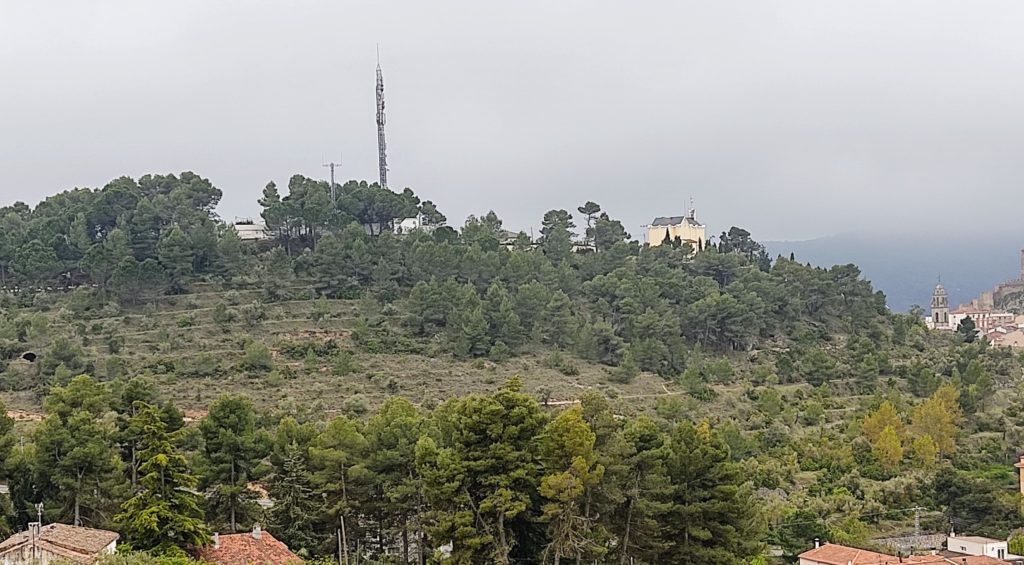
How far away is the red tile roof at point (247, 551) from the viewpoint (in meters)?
20.2

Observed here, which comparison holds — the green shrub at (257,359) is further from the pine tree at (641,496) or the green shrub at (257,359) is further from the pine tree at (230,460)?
the pine tree at (641,496)

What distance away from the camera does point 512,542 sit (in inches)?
820

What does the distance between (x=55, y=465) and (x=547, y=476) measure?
965 cm

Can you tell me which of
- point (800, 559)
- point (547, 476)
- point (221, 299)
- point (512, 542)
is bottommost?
point (800, 559)

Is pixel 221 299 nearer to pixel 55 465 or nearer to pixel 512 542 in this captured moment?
pixel 55 465

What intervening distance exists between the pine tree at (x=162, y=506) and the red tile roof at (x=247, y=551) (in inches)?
13.9

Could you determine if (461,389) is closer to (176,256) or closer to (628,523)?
(176,256)

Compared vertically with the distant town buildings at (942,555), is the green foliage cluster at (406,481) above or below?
above

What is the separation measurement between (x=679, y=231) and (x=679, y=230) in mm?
57

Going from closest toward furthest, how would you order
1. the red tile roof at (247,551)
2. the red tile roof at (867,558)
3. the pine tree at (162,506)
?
1. the pine tree at (162,506)
2. the red tile roof at (247,551)
3. the red tile roof at (867,558)

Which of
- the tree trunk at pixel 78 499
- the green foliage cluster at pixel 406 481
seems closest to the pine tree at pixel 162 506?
the green foliage cluster at pixel 406 481

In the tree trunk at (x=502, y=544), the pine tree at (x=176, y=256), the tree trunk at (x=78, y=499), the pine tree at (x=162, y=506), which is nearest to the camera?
the pine tree at (x=162, y=506)

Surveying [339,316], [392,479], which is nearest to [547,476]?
[392,479]

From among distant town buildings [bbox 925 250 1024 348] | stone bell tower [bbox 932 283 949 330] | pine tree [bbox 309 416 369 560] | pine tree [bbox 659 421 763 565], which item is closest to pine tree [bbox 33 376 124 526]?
pine tree [bbox 309 416 369 560]
